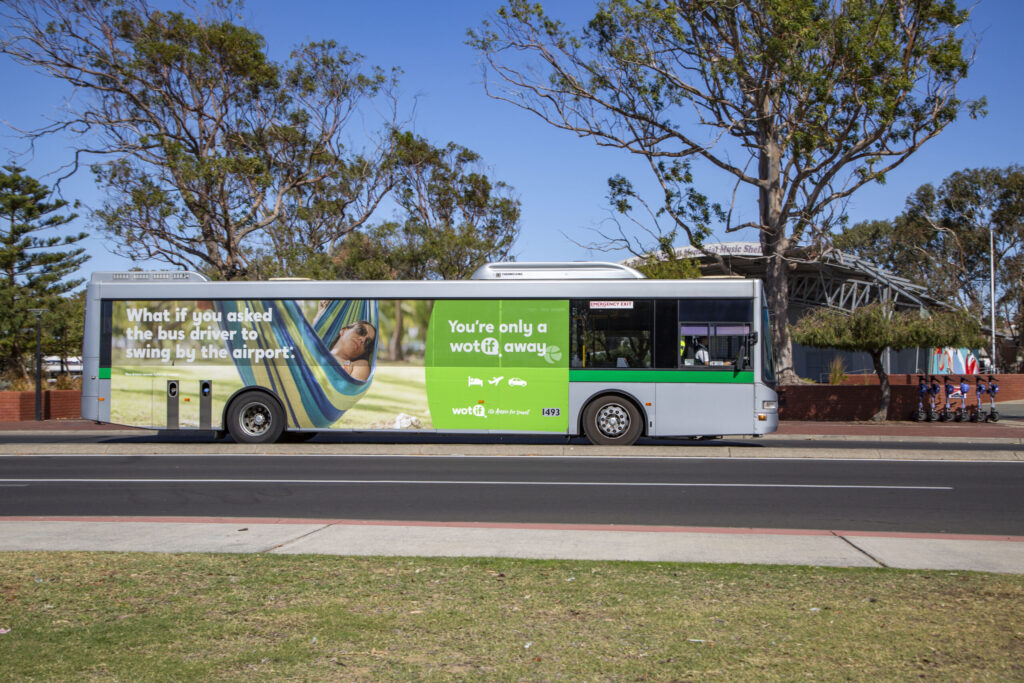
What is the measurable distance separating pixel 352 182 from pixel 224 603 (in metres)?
30.3

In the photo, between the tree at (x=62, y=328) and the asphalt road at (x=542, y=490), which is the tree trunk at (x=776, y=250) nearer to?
the asphalt road at (x=542, y=490)

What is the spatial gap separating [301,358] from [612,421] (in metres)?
6.00

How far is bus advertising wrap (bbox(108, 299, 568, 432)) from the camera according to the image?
17.0 meters

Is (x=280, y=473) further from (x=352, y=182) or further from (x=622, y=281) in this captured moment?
(x=352, y=182)

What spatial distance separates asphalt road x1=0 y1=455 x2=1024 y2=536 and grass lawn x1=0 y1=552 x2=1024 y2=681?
2.74m

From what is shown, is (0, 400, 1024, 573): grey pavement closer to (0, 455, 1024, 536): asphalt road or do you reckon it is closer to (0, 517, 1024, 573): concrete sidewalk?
(0, 517, 1024, 573): concrete sidewalk

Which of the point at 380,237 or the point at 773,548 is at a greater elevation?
the point at 380,237

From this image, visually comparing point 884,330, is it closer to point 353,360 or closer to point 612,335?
point 612,335

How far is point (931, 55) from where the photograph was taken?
81.5 feet

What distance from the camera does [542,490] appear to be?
11.7 m

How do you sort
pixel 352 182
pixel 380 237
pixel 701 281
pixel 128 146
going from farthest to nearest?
1. pixel 380 237
2. pixel 352 182
3. pixel 128 146
4. pixel 701 281

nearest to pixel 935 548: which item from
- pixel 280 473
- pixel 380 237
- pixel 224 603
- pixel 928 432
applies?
pixel 224 603

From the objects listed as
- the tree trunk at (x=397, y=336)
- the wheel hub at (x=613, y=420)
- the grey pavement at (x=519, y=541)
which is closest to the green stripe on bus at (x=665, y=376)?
the wheel hub at (x=613, y=420)

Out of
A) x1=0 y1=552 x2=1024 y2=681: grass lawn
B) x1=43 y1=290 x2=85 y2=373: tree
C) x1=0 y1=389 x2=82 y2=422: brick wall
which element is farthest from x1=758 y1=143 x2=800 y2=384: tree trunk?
→ x1=43 y1=290 x2=85 y2=373: tree
